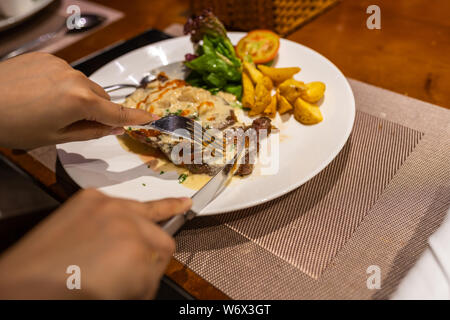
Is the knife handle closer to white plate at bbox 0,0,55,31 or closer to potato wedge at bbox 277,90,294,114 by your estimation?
potato wedge at bbox 277,90,294,114

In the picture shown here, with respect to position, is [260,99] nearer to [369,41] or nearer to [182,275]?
[182,275]

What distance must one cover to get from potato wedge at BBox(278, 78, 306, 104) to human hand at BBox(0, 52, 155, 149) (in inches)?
28.4

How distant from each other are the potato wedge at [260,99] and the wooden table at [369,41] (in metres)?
0.63

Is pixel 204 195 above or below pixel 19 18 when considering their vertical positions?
below

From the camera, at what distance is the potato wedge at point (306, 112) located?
5.09ft

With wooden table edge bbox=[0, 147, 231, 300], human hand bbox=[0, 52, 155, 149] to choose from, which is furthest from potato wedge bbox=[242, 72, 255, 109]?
wooden table edge bbox=[0, 147, 231, 300]

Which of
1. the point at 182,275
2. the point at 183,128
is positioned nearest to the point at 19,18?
the point at 183,128

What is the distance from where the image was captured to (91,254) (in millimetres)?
781

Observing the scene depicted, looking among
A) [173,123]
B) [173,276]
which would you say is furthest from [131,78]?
[173,276]

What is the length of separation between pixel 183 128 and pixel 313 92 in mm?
622

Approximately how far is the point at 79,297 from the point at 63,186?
88 centimetres

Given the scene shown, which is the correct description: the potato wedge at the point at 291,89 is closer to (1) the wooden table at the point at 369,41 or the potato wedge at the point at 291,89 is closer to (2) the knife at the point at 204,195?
(2) the knife at the point at 204,195

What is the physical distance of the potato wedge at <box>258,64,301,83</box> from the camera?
5.67ft
